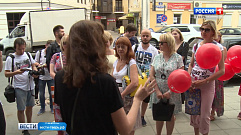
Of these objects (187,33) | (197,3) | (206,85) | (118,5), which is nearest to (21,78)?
(206,85)

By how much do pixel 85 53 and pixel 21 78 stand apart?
9.33 feet

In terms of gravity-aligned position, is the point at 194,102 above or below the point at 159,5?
below

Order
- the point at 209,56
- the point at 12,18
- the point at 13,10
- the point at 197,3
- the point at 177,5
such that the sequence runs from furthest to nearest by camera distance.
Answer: the point at 177,5, the point at 197,3, the point at 12,18, the point at 13,10, the point at 209,56

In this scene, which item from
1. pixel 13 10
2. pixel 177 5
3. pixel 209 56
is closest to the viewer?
pixel 209 56

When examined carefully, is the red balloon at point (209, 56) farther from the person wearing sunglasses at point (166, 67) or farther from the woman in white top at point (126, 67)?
the woman in white top at point (126, 67)

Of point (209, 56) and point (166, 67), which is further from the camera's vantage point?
point (166, 67)

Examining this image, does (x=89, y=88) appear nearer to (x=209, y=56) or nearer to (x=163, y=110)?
(x=163, y=110)

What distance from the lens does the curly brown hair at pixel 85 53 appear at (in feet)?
4.05

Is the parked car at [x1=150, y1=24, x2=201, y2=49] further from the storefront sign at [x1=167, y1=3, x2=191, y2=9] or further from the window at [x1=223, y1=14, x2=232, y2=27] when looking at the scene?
the window at [x1=223, y1=14, x2=232, y2=27]

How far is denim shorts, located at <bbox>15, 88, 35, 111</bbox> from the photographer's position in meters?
3.50

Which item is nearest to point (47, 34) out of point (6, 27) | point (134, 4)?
point (6, 27)

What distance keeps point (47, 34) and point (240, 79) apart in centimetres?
1053

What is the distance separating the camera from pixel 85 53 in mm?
Answer: 1232

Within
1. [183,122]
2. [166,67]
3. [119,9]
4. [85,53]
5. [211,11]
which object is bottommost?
[183,122]
